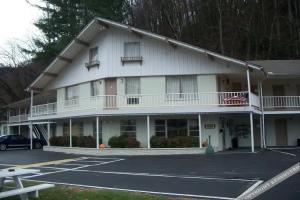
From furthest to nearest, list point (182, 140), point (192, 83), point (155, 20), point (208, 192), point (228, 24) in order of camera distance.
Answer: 1. point (155, 20)
2. point (228, 24)
3. point (192, 83)
4. point (182, 140)
5. point (208, 192)

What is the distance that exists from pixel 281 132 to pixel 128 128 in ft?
37.4

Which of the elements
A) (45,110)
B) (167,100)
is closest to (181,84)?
(167,100)

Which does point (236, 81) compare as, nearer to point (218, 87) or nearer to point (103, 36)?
point (218, 87)

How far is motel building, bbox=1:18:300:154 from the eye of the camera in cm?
2755

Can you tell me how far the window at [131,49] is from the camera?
2989 centimetres

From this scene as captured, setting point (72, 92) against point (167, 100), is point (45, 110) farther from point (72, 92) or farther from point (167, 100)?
point (167, 100)

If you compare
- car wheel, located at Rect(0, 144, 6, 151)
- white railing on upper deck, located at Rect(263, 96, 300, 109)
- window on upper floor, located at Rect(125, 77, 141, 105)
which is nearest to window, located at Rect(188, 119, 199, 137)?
window on upper floor, located at Rect(125, 77, 141, 105)

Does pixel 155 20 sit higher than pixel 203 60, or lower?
higher

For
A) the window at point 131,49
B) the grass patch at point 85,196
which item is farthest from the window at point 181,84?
the grass patch at point 85,196

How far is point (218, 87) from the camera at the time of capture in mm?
29172

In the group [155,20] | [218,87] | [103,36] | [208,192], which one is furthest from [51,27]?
[208,192]

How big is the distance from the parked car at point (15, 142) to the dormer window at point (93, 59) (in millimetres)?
12656

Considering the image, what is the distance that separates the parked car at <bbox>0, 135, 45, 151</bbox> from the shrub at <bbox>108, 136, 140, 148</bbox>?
48.0ft

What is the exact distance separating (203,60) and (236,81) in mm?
4540
